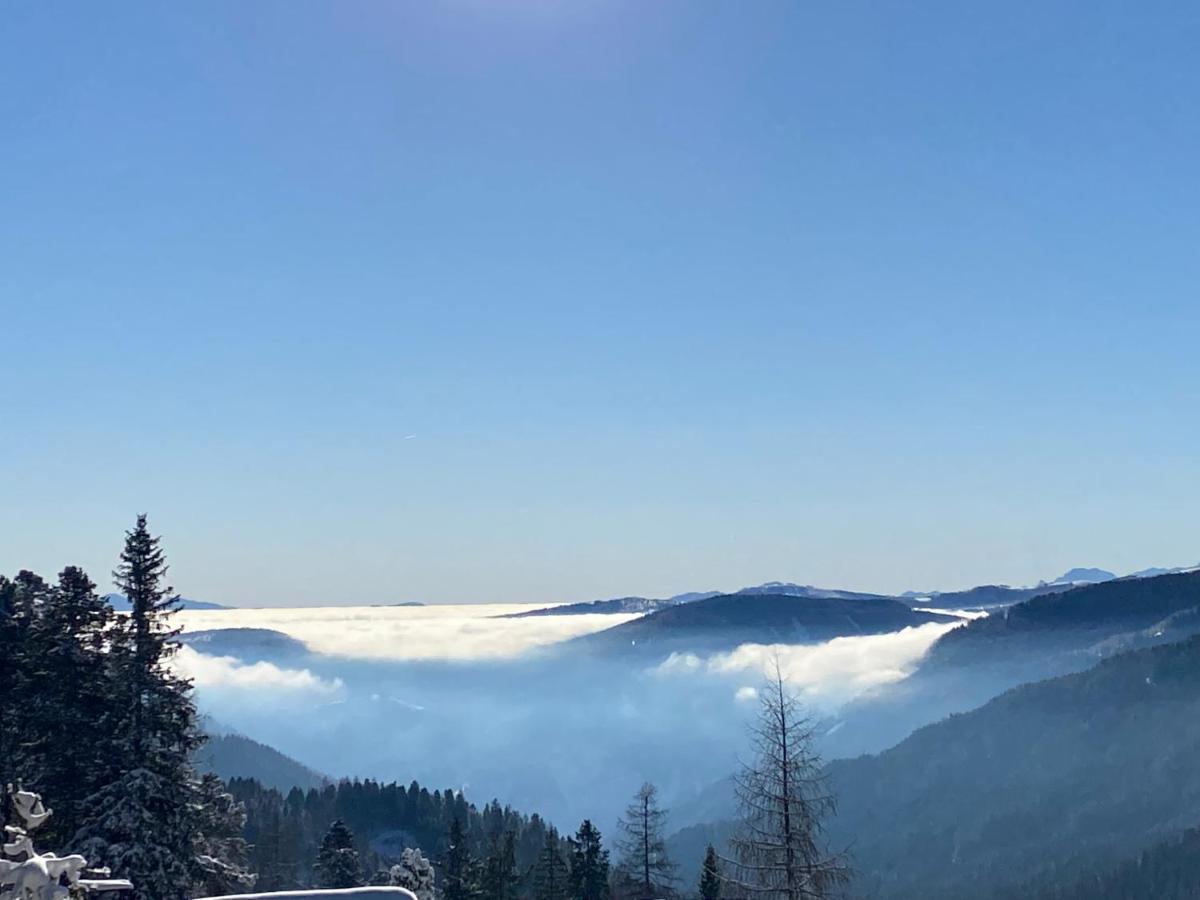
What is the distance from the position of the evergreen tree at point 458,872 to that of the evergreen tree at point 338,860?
518 centimetres

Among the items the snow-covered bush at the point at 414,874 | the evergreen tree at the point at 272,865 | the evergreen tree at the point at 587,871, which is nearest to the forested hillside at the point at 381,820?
the evergreen tree at the point at 272,865

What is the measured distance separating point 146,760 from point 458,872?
4030 centimetres

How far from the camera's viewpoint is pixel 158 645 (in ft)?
112

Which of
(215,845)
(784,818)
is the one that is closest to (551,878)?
(215,845)

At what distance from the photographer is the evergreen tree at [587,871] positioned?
229 feet

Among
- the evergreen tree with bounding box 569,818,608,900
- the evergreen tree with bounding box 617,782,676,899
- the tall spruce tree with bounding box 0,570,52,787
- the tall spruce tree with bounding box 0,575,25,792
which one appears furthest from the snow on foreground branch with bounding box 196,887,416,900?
the evergreen tree with bounding box 569,818,608,900

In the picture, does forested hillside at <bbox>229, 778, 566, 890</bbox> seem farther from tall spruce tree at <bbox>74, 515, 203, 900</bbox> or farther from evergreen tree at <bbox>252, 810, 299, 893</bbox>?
tall spruce tree at <bbox>74, 515, 203, 900</bbox>

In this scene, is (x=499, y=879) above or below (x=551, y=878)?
above

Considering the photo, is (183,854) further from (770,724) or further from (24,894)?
(24,894)

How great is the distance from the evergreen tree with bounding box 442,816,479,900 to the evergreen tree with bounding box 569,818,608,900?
6.78 meters

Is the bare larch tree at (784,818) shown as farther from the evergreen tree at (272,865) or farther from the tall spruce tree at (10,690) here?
the evergreen tree at (272,865)

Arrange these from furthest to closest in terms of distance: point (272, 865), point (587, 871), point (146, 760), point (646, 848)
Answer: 1. point (272, 865)
2. point (587, 871)
3. point (646, 848)
4. point (146, 760)

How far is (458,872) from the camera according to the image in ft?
226

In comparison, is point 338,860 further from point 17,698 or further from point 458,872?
point 17,698
